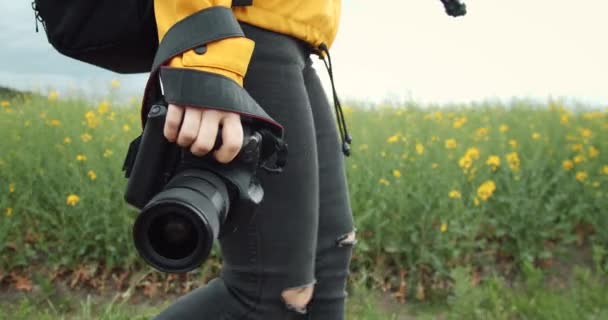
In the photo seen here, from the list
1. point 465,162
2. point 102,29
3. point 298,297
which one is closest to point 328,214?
point 298,297

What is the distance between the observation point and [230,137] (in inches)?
41.9

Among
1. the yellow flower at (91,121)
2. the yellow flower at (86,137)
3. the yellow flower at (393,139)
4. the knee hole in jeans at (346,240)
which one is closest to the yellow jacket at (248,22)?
the knee hole in jeans at (346,240)

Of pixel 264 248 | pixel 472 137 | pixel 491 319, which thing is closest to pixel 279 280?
pixel 264 248

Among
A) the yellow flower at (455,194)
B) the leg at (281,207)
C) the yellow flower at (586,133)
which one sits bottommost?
the yellow flower at (455,194)

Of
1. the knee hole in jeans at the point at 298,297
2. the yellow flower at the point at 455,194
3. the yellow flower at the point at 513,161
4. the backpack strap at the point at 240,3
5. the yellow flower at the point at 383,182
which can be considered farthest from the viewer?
the yellow flower at the point at 513,161

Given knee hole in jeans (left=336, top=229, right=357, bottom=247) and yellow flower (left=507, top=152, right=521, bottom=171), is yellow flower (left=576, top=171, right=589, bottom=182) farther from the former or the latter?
knee hole in jeans (left=336, top=229, right=357, bottom=247)

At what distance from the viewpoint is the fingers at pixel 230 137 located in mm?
1063

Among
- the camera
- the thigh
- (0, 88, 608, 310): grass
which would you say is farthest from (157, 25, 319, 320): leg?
(0, 88, 608, 310): grass

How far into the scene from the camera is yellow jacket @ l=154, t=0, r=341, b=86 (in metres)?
1.12

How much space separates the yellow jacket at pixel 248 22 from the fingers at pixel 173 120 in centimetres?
8

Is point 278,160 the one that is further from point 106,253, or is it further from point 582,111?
point 582,111

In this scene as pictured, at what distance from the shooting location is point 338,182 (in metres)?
1.57

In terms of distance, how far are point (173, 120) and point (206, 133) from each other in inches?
2.4

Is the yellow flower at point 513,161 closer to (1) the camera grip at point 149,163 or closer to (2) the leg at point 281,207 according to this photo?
(2) the leg at point 281,207
